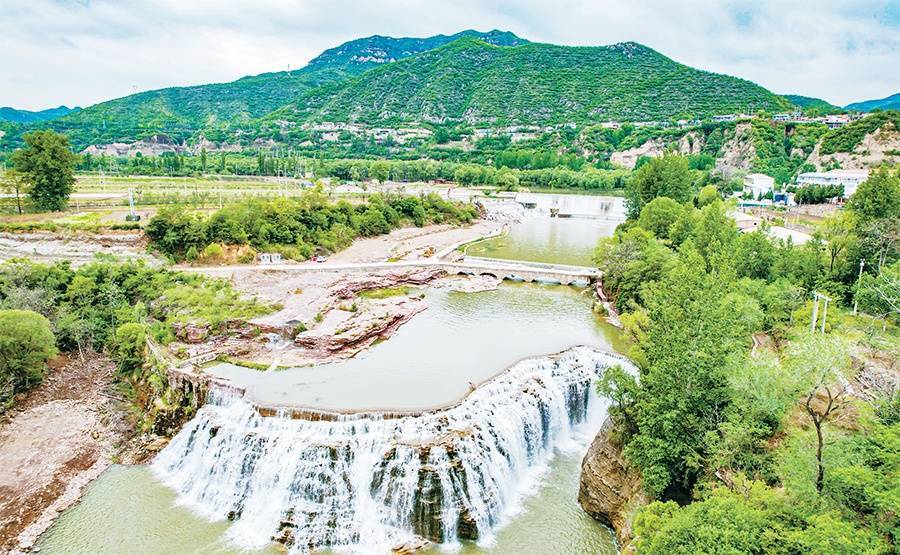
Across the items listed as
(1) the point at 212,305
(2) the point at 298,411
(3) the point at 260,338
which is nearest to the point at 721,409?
(2) the point at 298,411

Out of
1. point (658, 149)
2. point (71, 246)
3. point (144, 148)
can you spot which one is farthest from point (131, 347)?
point (144, 148)

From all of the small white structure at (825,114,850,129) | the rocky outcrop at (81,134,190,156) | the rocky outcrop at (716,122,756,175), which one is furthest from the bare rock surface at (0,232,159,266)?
the small white structure at (825,114,850,129)

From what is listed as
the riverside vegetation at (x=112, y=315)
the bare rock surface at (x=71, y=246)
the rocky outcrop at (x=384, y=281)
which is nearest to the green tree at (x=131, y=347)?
the riverside vegetation at (x=112, y=315)

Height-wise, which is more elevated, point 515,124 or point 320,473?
point 515,124

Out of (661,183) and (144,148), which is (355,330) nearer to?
(661,183)

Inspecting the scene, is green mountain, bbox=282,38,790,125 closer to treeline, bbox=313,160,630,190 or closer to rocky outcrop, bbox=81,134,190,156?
rocky outcrop, bbox=81,134,190,156

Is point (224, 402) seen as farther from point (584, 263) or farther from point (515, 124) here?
point (515, 124)
